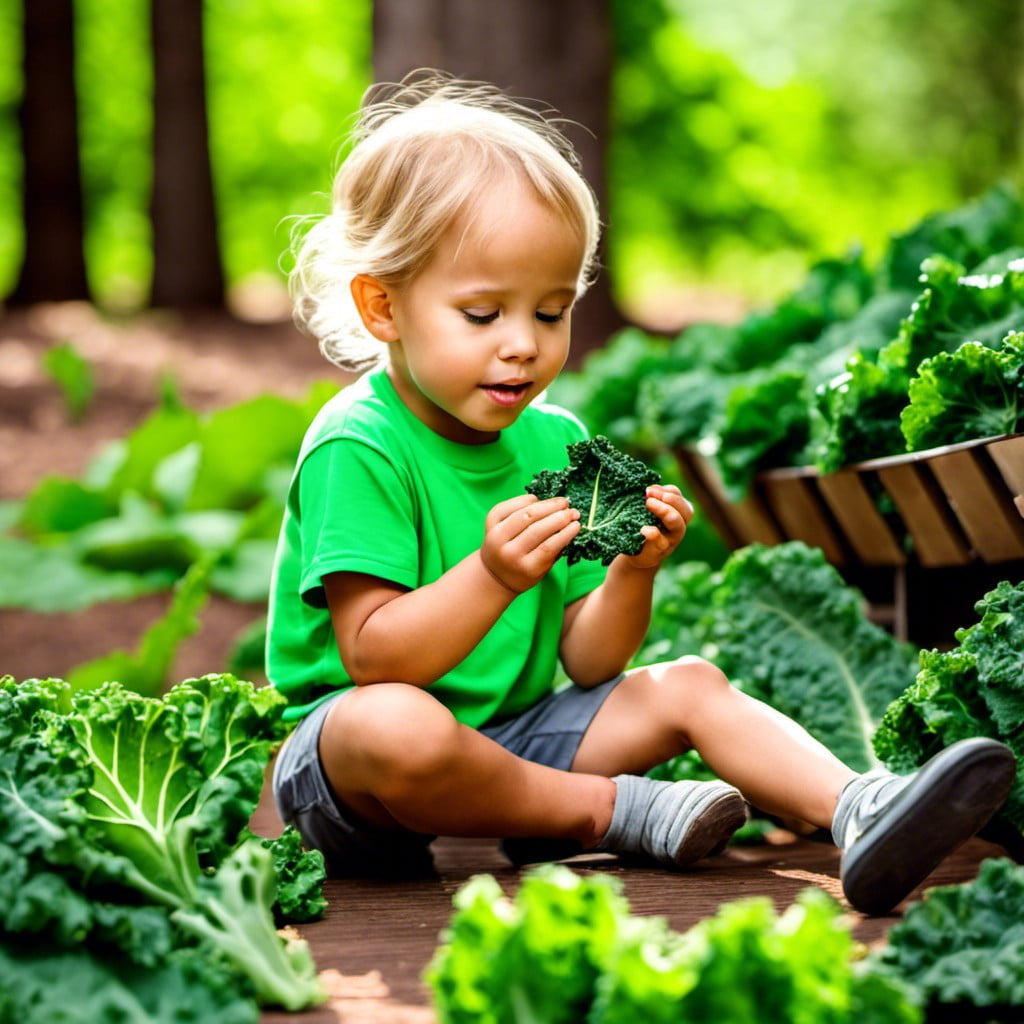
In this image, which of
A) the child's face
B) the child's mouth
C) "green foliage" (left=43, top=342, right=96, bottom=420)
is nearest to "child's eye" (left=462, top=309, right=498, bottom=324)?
the child's face

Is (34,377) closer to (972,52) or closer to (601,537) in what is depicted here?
(601,537)

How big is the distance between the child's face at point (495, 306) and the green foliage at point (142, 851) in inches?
27.1

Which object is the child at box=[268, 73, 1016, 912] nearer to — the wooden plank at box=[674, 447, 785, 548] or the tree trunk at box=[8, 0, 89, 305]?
the wooden plank at box=[674, 447, 785, 548]

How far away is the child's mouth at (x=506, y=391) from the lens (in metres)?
2.73

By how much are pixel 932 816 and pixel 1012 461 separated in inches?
39.3

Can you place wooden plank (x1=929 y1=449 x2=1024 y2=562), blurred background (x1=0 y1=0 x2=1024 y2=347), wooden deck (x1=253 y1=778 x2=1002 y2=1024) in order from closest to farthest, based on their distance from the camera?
wooden deck (x1=253 y1=778 x2=1002 y2=1024), wooden plank (x1=929 y1=449 x2=1024 y2=562), blurred background (x1=0 y1=0 x2=1024 y2=347)

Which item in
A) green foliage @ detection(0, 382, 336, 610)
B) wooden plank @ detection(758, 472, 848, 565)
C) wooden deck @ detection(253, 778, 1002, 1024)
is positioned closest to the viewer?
wooden deck @ detection(253, 778, 1002, 1024)

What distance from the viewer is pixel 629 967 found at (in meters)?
1.68

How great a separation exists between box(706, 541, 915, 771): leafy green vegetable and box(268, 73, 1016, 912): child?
1.59 feet

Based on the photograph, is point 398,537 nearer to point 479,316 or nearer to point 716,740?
point 479,316

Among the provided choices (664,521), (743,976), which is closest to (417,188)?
(664,521)

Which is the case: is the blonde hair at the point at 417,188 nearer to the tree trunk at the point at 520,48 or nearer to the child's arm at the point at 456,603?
the child's arm at the point at 456,603

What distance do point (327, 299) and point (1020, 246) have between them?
2523mm

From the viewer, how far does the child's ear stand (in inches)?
114
